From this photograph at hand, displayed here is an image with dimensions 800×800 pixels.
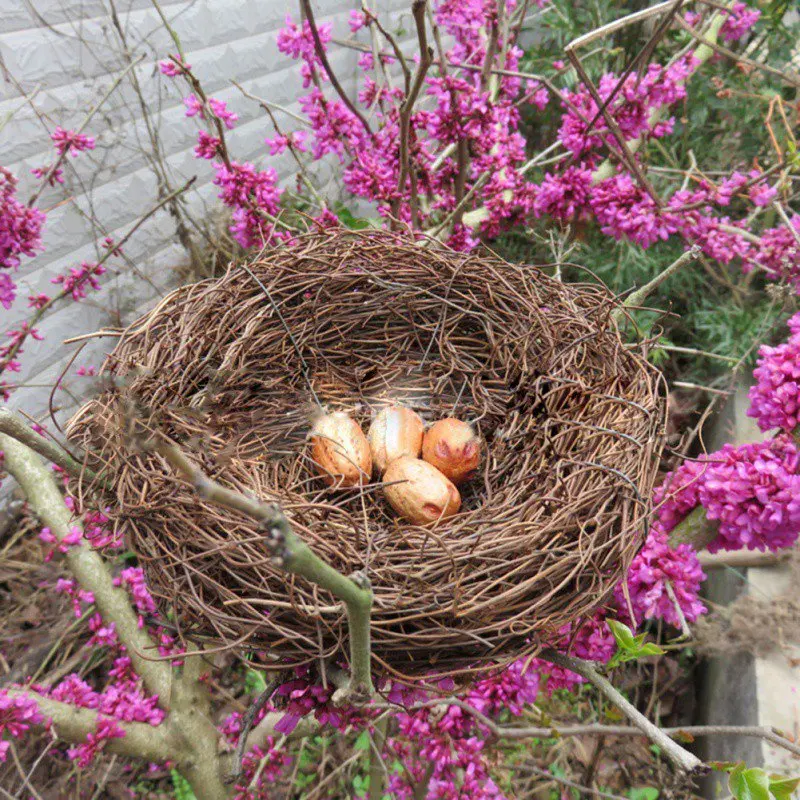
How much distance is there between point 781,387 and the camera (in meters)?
1.03

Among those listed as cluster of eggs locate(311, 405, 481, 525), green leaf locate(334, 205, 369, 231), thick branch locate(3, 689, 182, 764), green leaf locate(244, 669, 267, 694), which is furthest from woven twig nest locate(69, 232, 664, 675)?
green leaf locate(244, 669, 267, 694)

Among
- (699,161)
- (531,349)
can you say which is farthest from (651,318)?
(531,349)

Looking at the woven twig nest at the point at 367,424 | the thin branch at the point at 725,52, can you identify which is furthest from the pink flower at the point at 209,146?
the thin branch at the point at 725,52

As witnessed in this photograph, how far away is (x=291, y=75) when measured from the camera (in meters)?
3.06

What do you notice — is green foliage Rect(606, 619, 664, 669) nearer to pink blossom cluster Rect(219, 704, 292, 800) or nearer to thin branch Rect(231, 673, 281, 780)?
thin branch Rect(231, 673, 281, 780)

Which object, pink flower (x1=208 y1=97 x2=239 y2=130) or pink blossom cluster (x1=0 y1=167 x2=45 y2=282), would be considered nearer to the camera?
pink blossom cluster (x1=0 y1=167 x2=45 y2=282)

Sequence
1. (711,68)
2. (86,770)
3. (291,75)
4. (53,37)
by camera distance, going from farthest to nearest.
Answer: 1. (291,75)
2. (711,68)
3. (53,37)
4. (86,770)

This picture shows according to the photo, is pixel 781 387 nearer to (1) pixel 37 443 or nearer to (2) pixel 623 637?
(2) pixel 623 637

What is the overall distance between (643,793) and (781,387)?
134cm

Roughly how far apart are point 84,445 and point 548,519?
26.9 inches

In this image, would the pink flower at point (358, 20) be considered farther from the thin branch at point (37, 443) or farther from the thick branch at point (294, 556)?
the thick branch at point (294, 556)

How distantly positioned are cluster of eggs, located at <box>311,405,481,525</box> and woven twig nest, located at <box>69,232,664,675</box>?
0.04 meters

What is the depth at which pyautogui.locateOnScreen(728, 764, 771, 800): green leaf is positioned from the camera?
63cm

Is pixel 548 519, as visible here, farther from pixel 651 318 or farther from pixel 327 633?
pixel 651 318
